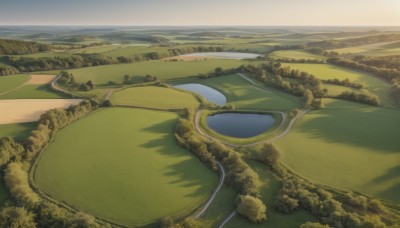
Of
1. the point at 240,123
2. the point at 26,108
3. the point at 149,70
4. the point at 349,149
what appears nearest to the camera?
the point at 349,149

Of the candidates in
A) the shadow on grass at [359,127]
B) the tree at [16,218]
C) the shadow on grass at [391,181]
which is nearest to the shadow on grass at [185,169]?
the tree at [16,218]

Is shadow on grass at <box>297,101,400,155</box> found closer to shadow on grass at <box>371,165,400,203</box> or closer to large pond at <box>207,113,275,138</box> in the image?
shadow on grass at <box>371,165,400,203</box>

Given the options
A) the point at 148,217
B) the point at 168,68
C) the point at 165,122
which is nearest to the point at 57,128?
the point at 165,122

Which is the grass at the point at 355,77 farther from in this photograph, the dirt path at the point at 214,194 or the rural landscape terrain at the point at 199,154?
the dirt path at the point at 214,194

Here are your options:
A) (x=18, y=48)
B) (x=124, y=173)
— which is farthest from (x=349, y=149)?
(x=18, y=48)

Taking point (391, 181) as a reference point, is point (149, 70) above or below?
above

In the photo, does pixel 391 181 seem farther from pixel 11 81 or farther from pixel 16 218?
pixel 11 81

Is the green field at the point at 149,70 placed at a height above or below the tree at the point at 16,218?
above
